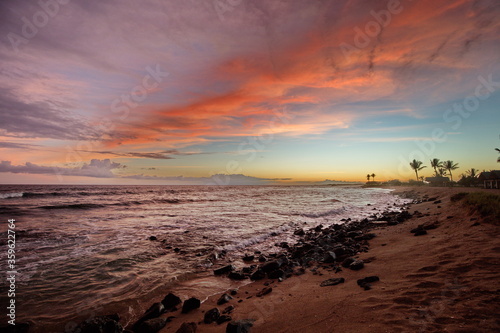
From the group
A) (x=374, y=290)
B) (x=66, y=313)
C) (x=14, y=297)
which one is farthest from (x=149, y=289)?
(x=374, y=290)

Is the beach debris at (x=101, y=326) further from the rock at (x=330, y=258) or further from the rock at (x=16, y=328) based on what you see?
the rock at (x=330, y=258)

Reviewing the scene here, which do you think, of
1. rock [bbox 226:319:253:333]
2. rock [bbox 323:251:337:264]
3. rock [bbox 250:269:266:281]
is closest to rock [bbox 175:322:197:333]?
rock [bbox 226:319:253:333]

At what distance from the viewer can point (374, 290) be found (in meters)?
5.49

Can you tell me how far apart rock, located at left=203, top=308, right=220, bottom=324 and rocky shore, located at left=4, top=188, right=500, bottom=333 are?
3 cm

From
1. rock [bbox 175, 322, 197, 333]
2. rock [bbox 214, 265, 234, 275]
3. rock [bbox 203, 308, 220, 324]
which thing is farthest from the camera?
rock [bbox 214, 265, 234, 275]

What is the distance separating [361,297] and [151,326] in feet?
17.2

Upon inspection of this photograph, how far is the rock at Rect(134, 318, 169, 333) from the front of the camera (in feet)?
17.3

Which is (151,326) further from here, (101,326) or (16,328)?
(16,328)

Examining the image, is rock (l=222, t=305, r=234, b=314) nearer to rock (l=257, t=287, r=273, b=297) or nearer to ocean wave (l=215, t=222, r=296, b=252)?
rock (l=257, t=287, r=273, b=297)

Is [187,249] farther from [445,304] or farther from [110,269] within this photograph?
[445,304]

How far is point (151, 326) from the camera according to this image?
5316 mm

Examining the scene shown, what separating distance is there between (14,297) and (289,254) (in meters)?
10.5

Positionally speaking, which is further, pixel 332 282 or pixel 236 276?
pixel 236 276

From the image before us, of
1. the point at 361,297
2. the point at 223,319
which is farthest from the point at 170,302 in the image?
the point at 361,297
